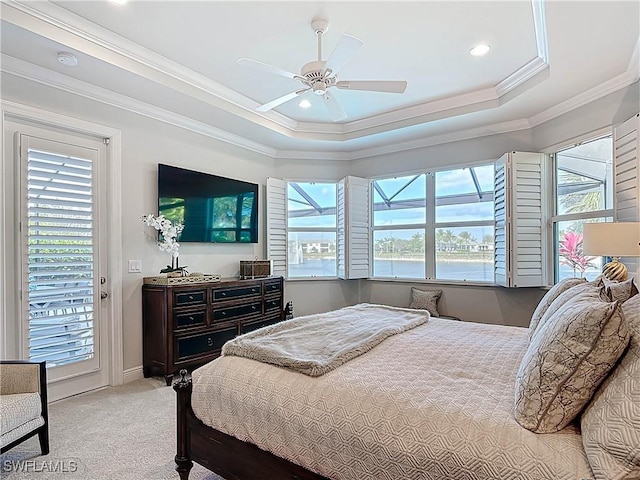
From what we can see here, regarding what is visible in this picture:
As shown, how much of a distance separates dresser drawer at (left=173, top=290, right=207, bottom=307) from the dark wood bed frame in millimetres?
1602

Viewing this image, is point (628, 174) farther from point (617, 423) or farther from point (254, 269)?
point (254, 269)

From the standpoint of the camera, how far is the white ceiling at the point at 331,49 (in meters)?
2.52

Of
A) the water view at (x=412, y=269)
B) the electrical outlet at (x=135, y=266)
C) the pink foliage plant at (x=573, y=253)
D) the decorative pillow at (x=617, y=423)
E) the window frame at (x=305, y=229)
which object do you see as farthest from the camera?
the window frame at (x=305, y=229)

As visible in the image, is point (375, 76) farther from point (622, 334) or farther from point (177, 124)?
point (622, 334)

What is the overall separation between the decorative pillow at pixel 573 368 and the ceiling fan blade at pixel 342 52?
1881 millimetres

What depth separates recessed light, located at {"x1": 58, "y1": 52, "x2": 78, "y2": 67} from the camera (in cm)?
275

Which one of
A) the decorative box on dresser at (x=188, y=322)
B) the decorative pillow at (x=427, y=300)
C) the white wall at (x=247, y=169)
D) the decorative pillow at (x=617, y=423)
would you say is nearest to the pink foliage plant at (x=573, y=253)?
the white wall at (x=247, y=169)

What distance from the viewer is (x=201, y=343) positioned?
3.71m

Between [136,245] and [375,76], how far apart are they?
283 cm

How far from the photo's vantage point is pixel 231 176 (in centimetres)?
477

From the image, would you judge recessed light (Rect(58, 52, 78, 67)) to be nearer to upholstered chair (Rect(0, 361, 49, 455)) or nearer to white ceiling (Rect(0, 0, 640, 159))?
white ceiling (Rect(0, 0, 640, 159))

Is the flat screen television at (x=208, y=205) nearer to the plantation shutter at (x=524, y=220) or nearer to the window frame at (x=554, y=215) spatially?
the plantation shutter at (x=524, y=220)

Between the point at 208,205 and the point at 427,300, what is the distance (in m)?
2.93

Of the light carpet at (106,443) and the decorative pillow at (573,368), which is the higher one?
the decorative pillow at (573,368)
